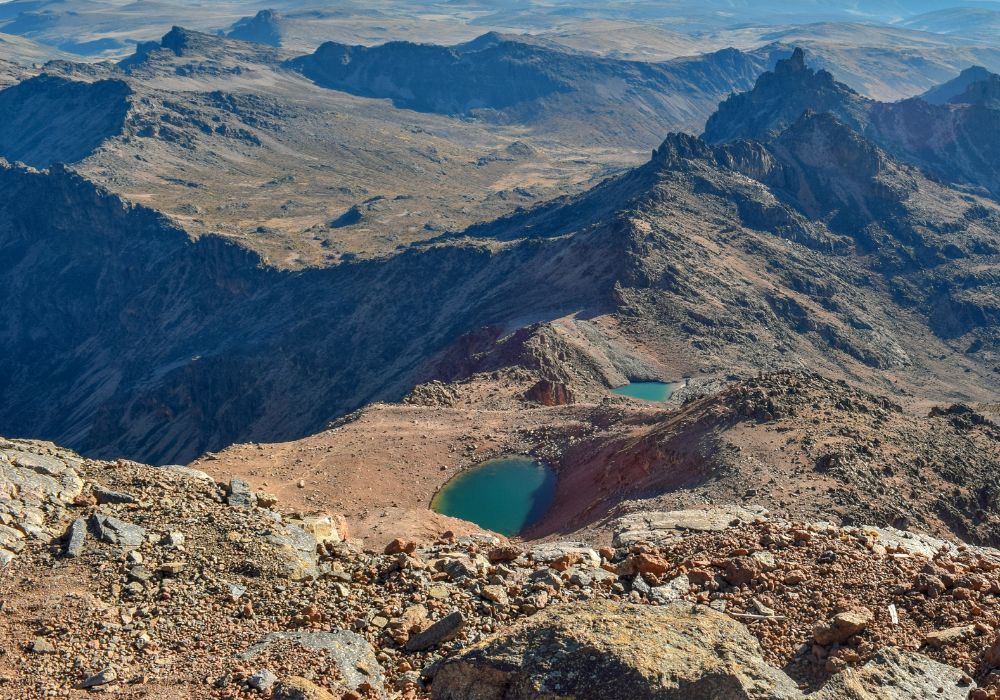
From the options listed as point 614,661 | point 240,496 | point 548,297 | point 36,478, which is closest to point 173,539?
point 240,496

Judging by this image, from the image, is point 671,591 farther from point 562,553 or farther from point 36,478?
point 36,478

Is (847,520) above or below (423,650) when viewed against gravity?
below

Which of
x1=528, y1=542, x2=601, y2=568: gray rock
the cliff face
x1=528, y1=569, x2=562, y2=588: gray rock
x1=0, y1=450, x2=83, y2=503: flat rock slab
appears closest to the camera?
x1=528, y1=569, x2=562, y2=588: gray rock

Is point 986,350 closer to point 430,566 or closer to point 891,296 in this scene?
point 891,296

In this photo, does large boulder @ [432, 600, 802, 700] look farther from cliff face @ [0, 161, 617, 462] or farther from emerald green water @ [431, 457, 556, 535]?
cliff face @ [0, 161, 617, 462]

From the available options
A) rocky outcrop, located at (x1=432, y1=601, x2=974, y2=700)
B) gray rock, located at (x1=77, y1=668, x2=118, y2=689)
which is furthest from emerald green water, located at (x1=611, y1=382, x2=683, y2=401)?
gray rock, located at (x1=77, y1=668, x2=118, y2=689)

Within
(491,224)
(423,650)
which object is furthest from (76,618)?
(491,224)

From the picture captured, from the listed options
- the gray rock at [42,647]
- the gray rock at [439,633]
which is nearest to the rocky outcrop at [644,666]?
the gray rock at [439,633]
